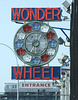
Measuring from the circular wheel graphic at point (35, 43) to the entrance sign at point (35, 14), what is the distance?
92cm

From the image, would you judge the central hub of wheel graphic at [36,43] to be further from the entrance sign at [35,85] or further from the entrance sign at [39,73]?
the entrance sign at [35,85]

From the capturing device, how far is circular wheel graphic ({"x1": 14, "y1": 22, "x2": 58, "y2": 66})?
51.3m

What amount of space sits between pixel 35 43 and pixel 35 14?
3866 millimetres

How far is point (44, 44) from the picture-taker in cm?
5162

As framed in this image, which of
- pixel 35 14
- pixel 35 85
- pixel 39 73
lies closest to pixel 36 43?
pixel 35 14

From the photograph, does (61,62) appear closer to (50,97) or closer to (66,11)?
(66,11)

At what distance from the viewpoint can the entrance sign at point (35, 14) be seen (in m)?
51.0

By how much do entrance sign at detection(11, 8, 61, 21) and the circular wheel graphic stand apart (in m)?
0.92

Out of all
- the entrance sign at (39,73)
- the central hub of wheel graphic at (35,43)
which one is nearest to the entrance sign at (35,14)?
the central hub of wheel graphic at (35,43)

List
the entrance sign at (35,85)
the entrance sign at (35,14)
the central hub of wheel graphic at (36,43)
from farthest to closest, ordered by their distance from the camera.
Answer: the central hub of wheel graphic at (36,43)
the entrance sign at (35,14)
the entrance sign at (35,85)

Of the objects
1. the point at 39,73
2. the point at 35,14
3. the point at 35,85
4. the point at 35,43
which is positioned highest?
the point at 35,14

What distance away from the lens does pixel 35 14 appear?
51406 millimetres

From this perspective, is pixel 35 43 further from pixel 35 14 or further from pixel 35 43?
pixel 35 14

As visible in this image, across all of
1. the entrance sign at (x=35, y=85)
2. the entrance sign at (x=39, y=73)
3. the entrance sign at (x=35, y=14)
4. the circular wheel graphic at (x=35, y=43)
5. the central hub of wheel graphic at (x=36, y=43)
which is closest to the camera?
the entrance sign at (x=35, y=85)
